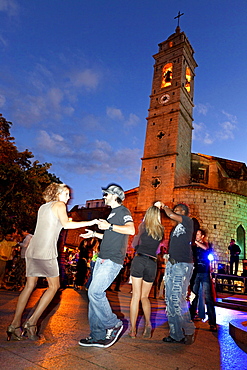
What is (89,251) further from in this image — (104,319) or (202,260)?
(104,319)

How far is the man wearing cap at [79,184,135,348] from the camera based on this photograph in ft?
Answer: 9.21

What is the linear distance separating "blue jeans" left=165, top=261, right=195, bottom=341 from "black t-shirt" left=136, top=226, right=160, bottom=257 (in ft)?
1.10

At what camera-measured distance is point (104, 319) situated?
2.82 meters

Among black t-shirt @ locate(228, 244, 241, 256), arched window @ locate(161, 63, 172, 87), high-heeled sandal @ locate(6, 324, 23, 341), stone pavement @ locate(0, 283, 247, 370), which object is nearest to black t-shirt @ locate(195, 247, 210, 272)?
stone pavement @ locate(0, 283, 247, 370)

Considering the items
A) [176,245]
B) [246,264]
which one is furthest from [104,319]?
[246,264]

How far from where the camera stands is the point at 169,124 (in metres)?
25.1

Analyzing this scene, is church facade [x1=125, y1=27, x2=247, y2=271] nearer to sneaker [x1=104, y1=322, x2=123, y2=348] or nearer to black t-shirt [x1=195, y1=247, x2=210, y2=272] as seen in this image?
→ black t-shirt [x1=195, y1=247, x2=210, y2=272]

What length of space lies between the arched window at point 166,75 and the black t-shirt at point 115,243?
89.1 ft

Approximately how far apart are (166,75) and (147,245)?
28.0 meters

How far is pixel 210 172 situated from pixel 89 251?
22.4 metres

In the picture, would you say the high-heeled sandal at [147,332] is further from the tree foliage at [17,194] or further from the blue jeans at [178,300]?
the tree foliage at [17,194]

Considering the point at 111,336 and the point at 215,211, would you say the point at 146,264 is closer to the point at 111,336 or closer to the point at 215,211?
the point at 111,336

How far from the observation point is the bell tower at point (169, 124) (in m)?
23.5

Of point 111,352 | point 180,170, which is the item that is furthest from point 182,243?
point 180,170
